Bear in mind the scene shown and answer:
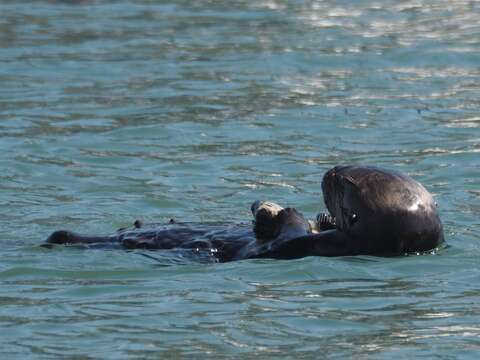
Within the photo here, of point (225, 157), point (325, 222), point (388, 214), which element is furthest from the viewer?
point (225, 157)

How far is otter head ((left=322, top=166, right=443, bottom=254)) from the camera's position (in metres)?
7.13

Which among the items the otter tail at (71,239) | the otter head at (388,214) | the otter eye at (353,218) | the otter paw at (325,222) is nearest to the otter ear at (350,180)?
the otter head at (388,214)

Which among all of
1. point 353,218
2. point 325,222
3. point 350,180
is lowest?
point 325,222

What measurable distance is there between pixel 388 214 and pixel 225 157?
401 centimetres

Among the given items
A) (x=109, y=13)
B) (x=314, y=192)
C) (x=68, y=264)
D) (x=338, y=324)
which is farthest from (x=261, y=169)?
(x=109, y=13)

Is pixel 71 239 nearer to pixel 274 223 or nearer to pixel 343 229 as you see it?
pixel 274 223

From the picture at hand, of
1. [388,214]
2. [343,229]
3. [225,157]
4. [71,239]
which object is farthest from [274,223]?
[225,157]

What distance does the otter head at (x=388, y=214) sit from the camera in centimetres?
713

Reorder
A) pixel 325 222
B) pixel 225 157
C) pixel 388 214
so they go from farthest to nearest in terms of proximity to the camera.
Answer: pixel 225 157
pixel 325 222
pixel 388 214

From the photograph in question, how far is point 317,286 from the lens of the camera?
275 inches

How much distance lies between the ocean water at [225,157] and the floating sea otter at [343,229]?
0.10 m

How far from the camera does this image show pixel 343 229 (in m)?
7.40

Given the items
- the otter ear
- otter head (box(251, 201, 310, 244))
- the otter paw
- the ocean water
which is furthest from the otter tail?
the otter ear

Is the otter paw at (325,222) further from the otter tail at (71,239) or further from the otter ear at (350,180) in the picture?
the otter tail at (71,239)
